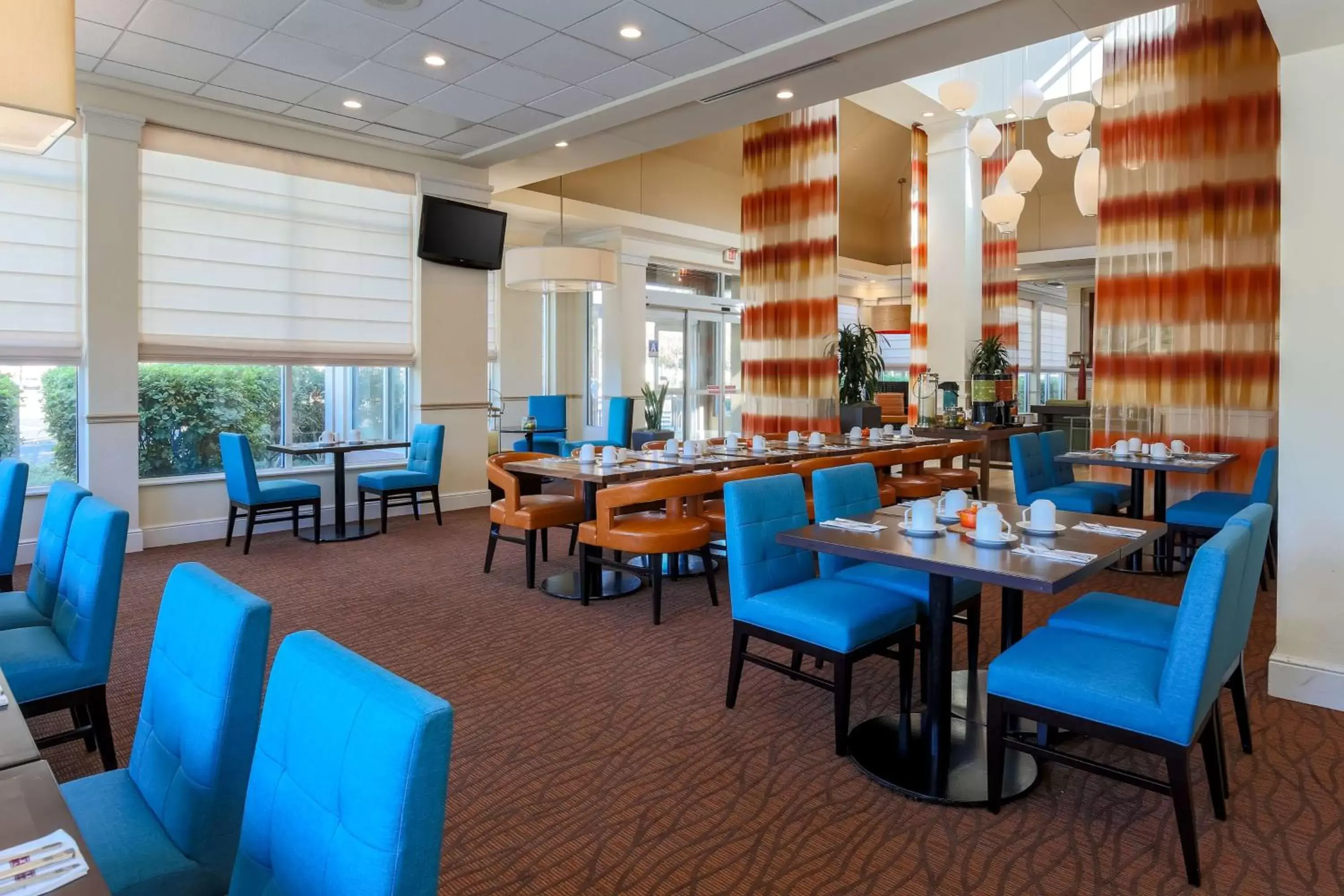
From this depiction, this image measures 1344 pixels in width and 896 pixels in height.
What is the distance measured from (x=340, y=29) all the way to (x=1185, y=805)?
5644mm

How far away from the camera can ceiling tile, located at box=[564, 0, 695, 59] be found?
→ 4.74m

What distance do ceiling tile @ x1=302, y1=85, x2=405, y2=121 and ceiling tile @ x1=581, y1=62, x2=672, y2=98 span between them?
1.66 m

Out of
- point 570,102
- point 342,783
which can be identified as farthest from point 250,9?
point 342,783

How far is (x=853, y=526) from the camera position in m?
3.04

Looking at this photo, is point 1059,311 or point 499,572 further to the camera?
point 1059,311

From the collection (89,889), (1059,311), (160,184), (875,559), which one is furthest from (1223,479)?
(1059,311)

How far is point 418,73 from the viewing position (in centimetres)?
570

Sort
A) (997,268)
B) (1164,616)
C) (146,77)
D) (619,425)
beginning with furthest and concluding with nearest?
(997,268)
(619,425)
(146,77)
(1164,616)

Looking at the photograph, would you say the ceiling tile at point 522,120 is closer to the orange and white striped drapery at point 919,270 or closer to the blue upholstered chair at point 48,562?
the blue upholstered chair at point 48,562

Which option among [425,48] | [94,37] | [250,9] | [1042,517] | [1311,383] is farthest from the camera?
[425,48]

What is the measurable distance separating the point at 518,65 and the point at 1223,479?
595 centimetres

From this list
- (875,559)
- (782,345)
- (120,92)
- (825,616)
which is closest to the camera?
(875,559)

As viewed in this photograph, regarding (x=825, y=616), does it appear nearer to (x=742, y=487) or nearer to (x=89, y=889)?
(x=742, y=487)

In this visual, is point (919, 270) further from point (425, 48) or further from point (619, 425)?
point (425, 48)
